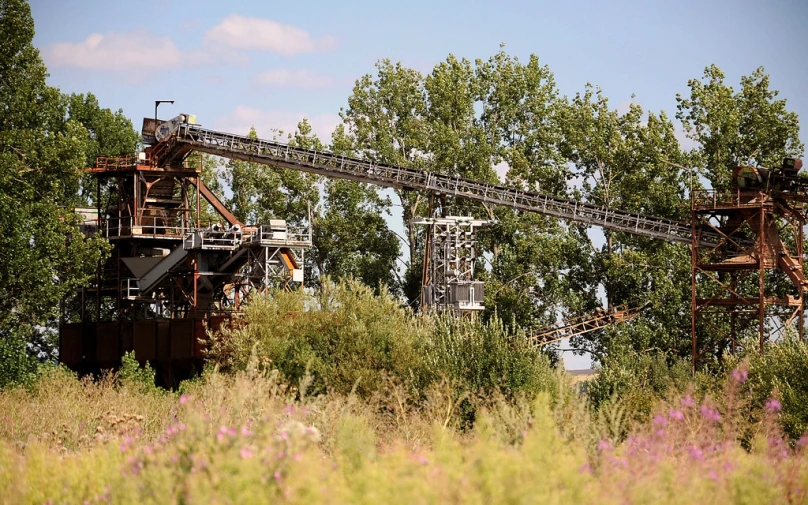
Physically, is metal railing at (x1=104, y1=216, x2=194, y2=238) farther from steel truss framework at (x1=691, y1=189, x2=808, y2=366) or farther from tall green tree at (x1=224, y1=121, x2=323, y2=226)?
steel truss framework at (x1=691, y1=189, x2=808, y2=366)

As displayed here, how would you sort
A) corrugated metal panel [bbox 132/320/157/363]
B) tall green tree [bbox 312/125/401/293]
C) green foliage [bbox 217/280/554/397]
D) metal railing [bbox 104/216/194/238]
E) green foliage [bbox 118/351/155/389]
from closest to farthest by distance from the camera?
green foliage [bbox 217/280/554/397], green foliage [bbox 118/351/155/389], corrugated metal panel [bbox 132/320/157/363], metal railing [bbox 104/216/194/238], tall green tree [bbox 312/125/401/293]

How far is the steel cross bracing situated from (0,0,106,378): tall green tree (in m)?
5.73

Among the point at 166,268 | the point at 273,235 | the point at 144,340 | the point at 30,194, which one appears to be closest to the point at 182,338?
the point at 144,340

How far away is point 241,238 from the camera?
5053 cm

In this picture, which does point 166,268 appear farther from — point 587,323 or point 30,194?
point 587,323

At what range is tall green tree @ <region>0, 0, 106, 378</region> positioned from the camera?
46.4 meters

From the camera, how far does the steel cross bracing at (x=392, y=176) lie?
50812 mm

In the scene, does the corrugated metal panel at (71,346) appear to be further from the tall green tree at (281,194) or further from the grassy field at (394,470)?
the grassy field at (394,470)

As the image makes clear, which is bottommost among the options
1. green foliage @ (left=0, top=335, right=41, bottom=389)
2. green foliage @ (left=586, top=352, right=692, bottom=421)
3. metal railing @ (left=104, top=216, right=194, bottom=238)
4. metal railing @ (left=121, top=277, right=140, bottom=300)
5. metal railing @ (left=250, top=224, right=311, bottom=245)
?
green foliage @ (left=586, top=352, right=692, bottom=421)

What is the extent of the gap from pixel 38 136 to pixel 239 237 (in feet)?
30.8

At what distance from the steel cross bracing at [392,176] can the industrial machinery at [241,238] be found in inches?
2.1

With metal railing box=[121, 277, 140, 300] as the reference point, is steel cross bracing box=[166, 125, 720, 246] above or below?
above

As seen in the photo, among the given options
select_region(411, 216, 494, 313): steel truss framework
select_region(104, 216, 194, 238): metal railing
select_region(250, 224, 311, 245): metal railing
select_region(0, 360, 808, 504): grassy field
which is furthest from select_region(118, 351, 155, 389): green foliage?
select_region(0, 360, 808, 504): grassy field

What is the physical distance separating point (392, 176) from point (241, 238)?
7092 millimetres
